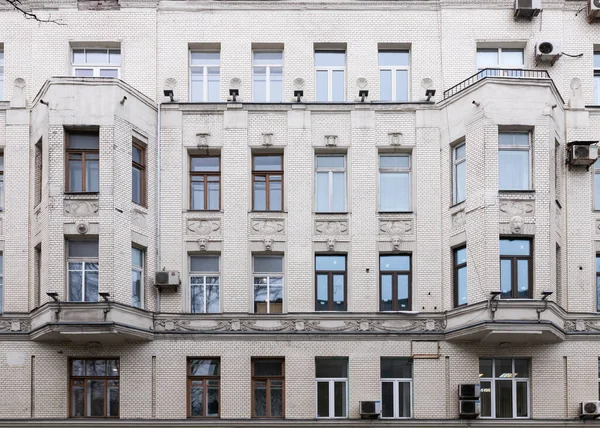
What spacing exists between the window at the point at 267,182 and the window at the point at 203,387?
441 centimetres

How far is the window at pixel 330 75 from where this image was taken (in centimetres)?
2602

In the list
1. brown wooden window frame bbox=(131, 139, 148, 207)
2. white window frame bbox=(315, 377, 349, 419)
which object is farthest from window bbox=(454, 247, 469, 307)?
brown wooden window frame bbox=(131, 139, 148, 207)

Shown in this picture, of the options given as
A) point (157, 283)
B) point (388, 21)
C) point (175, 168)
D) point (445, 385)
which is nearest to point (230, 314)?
point (157, 283)

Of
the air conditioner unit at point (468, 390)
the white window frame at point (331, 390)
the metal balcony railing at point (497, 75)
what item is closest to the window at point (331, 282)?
the white window frame at point (331, 390)

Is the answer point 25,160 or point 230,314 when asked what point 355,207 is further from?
point 25,160

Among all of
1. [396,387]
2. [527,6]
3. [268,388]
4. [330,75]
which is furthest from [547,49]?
[268,388]

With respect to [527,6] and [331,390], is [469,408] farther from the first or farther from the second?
[527,6]

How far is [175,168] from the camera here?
25.2m

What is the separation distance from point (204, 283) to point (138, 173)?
3486 mm

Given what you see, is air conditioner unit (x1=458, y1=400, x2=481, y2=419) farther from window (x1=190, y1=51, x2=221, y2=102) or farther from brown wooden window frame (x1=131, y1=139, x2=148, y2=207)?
window (x1=190, y1=51, x2=221, y2=102)

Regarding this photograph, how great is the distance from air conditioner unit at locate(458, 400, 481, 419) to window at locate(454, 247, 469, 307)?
2.55m

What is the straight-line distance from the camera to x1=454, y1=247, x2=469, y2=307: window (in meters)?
24.4

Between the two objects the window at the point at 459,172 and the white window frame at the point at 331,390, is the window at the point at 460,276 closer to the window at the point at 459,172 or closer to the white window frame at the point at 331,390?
the window at the point at 459,172

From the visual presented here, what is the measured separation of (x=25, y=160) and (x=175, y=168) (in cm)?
408
